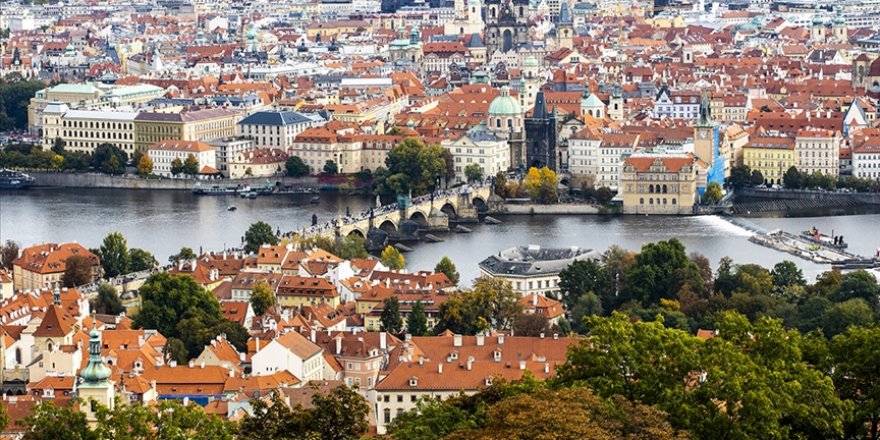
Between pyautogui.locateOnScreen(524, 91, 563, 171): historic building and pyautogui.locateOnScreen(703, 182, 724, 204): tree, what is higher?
pyautogui.locateOnScreen(524, 91, 563, 171): historic building

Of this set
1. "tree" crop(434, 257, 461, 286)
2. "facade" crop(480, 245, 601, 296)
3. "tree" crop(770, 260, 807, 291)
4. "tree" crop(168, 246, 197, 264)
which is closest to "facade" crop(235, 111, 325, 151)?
"tree" crop(168, 246, 197, 264)

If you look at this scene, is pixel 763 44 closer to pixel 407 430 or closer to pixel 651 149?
pixel 651 149

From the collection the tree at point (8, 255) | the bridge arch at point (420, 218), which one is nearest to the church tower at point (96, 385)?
the tree at point (8, 255)

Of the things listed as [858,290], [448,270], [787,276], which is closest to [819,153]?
[787,276]

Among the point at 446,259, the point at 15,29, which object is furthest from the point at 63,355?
the point at 15,29

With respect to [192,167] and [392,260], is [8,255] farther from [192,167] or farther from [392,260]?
[192,167]

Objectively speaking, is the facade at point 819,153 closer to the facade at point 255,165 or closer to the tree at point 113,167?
the facade at point 255,165

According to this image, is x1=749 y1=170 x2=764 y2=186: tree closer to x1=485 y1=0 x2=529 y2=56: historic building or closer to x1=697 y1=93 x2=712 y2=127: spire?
x1=697 y1=93 x2=712 y2=127: spire
